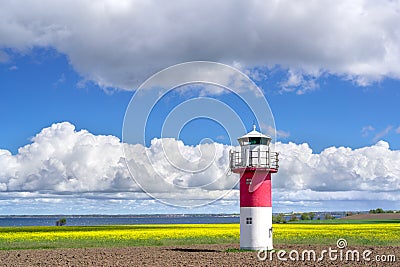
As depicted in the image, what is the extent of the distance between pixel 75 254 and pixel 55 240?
1264 centimetres

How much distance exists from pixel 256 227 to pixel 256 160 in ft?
12.8

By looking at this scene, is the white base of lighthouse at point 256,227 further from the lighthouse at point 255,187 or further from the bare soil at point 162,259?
the bare soil at point 162,259

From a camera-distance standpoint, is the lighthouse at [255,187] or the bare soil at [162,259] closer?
the bare soil at [162,259]

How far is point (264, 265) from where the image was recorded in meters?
24.8

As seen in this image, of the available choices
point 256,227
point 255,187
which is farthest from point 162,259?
point 255,187

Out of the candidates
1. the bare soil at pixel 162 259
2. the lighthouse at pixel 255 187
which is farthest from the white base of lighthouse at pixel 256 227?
the bare soil at pixel 162 259

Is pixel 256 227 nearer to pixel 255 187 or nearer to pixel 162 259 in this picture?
pixel 255 187

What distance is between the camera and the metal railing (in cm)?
3173

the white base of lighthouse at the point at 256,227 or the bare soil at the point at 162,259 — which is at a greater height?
the white base of lighthouse at the point at 256,227

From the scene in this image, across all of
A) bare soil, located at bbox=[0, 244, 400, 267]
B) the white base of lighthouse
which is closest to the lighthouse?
the white base of lighthouse

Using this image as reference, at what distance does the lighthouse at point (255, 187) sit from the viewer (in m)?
31.7

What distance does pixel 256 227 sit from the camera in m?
31.7

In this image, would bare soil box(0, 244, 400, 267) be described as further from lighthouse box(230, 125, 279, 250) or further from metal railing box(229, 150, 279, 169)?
metal railing box(229, 150, 279, 169)

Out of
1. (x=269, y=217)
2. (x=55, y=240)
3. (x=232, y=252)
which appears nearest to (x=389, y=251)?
(x=269, y=217)
